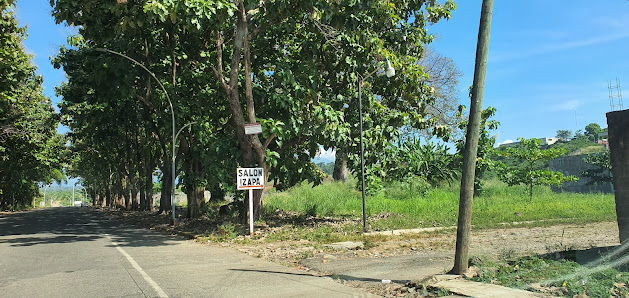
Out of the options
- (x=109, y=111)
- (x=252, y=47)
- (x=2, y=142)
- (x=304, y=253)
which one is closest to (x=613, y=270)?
(x=304, y=253)

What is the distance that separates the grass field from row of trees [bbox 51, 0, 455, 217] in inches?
144

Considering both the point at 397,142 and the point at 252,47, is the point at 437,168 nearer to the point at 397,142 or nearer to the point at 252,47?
the point at 397,142

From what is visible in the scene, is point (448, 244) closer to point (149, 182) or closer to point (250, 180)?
point (250, 180)

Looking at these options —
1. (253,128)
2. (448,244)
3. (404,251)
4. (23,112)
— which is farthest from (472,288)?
(23,112)

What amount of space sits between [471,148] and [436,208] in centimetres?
1690

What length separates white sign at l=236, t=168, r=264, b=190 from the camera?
55.5 feet

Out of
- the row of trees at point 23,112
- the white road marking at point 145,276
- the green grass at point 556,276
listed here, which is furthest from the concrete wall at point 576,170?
the row of trees at point 23,112

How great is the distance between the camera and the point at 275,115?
1878cm

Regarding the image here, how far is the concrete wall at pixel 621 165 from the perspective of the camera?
27.0ft

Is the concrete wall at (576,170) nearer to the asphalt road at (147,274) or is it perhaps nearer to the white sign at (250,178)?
the white sign at (250,178)

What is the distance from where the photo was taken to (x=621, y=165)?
8.27 m

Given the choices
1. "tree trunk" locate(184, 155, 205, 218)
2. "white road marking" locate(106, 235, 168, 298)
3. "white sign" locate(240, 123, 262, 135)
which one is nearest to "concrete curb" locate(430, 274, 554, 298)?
"white road marking" locate(106, 235, 168, 298)

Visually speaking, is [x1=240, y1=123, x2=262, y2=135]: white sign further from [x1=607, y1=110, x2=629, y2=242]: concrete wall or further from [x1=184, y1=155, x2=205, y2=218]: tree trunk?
[x1=607, y1=110, x2=629, y2=242]: concrete wall

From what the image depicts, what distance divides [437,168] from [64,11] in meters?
25.3
